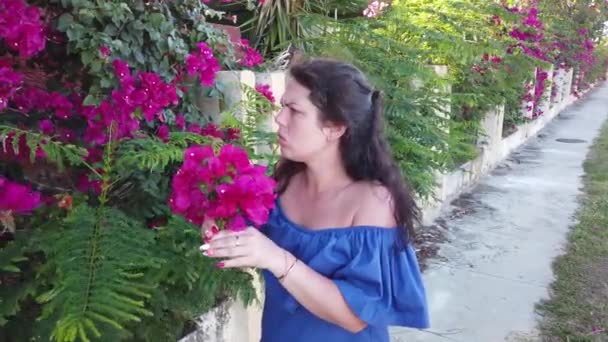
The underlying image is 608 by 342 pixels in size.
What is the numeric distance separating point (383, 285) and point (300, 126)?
0.49m

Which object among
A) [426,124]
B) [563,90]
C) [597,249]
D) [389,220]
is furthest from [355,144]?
[563,90]

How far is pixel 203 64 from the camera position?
2.40 metres

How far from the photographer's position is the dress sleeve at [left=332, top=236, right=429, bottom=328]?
1438 millimetres

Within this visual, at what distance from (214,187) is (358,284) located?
1.75 ft

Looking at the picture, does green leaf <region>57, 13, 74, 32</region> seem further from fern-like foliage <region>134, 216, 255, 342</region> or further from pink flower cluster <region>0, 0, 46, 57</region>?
fern-like foliage <region>134, 216, 255, 342</region>

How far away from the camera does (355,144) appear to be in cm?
162

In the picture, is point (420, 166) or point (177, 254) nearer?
point (177, 254)

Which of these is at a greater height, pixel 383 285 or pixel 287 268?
pixel 287 268

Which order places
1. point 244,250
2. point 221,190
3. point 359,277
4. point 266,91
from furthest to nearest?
point 266,91 → point 359,277 → point 244,250 → point 221,190

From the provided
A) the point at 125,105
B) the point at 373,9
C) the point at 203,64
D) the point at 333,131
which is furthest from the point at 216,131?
the point at 373,9

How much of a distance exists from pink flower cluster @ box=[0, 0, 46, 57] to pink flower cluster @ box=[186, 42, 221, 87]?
64 cm

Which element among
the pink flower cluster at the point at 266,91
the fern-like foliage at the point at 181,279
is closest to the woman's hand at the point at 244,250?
the fern-like foliage at the point at 181,279

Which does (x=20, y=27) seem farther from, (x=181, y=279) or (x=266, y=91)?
(x=266, y=91)

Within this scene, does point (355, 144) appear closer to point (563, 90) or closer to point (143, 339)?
point (143, 339)
